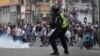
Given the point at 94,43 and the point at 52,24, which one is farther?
the point at 94,43

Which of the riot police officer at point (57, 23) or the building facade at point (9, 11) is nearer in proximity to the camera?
the riot police officer at point (57, 23)

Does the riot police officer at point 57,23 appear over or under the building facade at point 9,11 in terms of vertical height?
over

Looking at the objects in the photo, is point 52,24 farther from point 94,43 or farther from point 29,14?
point 29,14

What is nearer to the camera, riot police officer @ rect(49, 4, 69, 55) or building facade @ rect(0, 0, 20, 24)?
riot police officer @ rect(49, 4, 69, 55)

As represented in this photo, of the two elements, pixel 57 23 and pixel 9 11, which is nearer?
pixel 57 23

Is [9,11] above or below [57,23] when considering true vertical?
below

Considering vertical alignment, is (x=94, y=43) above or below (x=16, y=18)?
above

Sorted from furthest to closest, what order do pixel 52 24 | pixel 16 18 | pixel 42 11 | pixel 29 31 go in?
pixel 42 11
pixel 16 18
pixel 29 31
pixel 52 24

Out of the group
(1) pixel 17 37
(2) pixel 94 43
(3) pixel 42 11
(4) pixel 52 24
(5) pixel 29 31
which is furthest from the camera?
(3) pixel 42 11

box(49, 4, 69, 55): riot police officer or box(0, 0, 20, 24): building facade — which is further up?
box(49, 4, 69, 55): riot police officer

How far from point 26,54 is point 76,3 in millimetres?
63002

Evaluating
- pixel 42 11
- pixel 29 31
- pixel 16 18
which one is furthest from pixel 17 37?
pixel 42 11

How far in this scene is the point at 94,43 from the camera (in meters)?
22.2

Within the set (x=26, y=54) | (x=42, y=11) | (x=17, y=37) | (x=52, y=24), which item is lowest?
(x=42, y=11)
